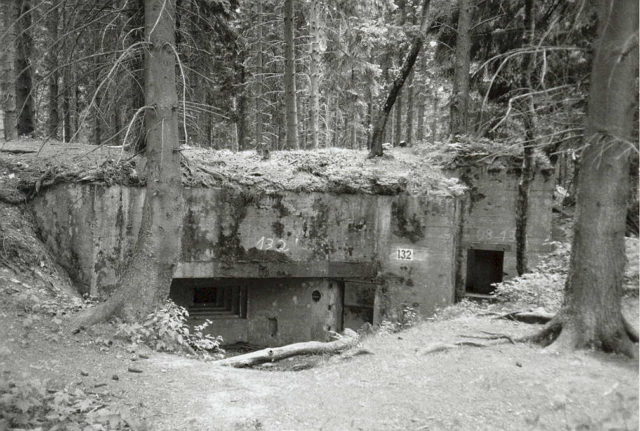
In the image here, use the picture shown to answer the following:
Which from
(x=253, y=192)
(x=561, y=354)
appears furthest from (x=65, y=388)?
(x=253, y=192)

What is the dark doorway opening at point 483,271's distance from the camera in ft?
47.8

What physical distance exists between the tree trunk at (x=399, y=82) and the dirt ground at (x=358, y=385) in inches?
286

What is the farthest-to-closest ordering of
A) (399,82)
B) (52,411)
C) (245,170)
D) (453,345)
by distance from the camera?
(399,82) < (245,170) < (453,345) < (52,411)

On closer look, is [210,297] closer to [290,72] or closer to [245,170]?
[245,170]

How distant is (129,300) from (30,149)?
6.48m

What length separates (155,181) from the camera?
6879 mm

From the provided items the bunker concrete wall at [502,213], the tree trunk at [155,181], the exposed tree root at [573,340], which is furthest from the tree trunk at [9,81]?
the bunker concrete wall at [502,213]

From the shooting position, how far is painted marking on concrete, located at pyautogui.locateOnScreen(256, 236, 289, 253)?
35.7ft

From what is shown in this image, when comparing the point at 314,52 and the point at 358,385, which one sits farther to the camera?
the point at 314,52

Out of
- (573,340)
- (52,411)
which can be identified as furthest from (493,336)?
(52,411)

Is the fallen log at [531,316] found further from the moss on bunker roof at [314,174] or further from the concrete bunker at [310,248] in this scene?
the moss on bunker roof at [314,174]

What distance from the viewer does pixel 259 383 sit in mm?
5680

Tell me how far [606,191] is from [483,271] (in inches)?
394

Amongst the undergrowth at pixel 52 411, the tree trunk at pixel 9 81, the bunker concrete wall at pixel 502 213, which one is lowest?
the undergrowth at pixel 52 411
